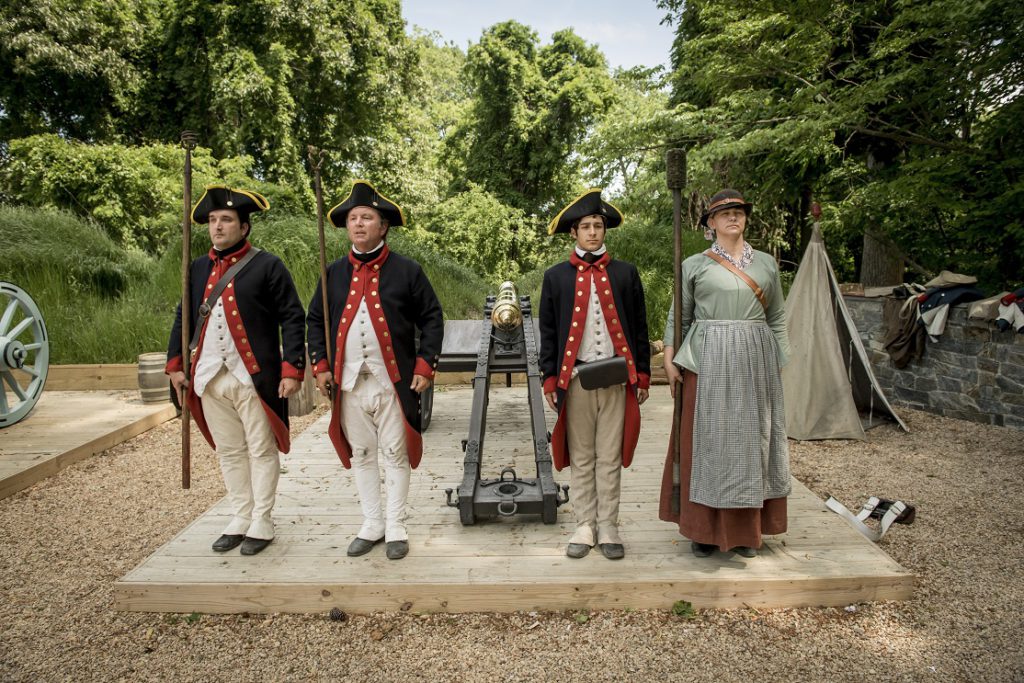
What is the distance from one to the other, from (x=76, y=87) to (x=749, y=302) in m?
→ 17.2

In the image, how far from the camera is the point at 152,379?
606cm

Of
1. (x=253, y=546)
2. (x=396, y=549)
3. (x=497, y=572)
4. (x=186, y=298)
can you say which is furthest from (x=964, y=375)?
(x=186, y=298)

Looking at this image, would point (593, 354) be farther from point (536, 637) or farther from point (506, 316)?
point (506, 316)

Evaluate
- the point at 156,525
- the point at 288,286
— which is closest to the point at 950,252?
the point at 288,286

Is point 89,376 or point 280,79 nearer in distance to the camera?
point 89,376

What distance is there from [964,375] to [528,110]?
45.5 feet

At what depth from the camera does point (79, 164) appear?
13.1 meters

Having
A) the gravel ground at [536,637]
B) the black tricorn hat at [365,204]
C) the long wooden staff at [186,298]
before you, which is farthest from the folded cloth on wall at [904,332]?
the long wooden staff at [186,298]

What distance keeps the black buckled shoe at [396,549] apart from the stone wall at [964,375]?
5.25m

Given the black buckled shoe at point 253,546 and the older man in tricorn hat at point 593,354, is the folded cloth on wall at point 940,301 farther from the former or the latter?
the black buckled shoe at point 253,546

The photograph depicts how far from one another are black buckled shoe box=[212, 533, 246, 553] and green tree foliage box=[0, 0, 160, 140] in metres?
14.8

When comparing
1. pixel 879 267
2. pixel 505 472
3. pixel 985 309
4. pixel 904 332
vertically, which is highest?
pixel 879 267

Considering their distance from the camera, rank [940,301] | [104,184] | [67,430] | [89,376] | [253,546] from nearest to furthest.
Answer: [253,546], [67,430], [940,301], [89,376], [104,184]

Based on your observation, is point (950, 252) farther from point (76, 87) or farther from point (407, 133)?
point (76, 87)
